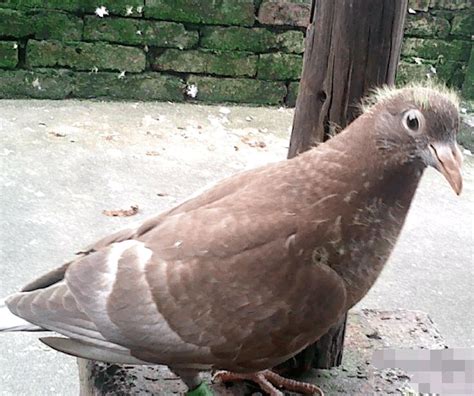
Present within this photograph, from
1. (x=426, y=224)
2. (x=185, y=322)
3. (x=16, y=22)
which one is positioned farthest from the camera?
(x=16, y=22)

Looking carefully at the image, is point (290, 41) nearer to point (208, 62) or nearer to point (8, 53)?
point (208, 62)

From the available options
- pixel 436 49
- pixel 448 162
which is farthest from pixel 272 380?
pixel 436 49

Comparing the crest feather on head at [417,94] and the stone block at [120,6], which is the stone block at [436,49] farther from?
the crest feather on head at [417,94]

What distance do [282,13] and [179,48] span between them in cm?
66

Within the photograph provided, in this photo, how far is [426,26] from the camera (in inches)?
201

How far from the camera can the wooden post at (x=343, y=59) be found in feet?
5.72

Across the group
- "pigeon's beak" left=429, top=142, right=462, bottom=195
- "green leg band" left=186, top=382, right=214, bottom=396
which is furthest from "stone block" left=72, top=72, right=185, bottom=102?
"pigeon's beak" left=429, top=142, right=462, bottom=195

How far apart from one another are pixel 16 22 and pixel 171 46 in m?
0.90

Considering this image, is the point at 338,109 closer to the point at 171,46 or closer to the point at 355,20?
the point at 355,20

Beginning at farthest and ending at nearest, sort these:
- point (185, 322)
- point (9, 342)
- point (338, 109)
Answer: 1. point (9, 342)
2. point (338, 109)
3. point (185, 322)

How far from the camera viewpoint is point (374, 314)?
7.92ft

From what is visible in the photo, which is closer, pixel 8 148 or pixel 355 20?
pixel 355 20

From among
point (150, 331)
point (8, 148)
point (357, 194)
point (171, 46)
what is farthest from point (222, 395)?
point (171, 46)

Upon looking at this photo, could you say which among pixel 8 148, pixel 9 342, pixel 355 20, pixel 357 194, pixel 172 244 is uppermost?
pixel 355 20
